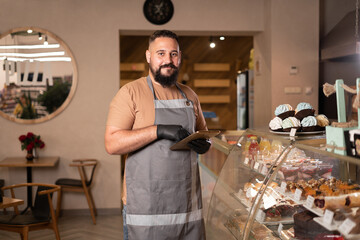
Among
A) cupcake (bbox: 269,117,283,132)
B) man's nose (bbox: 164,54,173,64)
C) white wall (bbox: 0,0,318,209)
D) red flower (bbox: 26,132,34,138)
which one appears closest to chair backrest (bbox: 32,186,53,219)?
red flower (bbox: 26,132,34,138)

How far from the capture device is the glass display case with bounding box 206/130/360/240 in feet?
5.82

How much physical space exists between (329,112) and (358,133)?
4165mm

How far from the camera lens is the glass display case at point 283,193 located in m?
1.77

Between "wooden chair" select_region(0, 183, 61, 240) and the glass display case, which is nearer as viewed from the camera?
the glass display case

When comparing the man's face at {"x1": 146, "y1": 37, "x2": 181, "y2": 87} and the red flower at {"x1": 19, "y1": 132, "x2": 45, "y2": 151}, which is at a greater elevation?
the man's face at {"x1": 146, "y1": 37, "x2": 181, "y2": 87}

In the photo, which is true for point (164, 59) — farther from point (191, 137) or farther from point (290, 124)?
point (290, 124)

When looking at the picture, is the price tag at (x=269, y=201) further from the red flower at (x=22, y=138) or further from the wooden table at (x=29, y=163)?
the red flower at (x=22, y=138)

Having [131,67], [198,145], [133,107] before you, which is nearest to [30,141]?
[133,107]

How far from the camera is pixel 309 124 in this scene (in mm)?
2311

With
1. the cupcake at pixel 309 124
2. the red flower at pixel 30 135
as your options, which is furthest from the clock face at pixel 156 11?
the cupcake at pixel 309 124

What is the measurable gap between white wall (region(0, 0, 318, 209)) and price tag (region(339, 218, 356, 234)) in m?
3.99

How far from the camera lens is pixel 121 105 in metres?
2.25

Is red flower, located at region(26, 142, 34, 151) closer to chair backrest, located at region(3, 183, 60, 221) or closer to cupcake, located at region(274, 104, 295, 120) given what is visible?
chair backrest, located at region(3, 183, 60, 221)

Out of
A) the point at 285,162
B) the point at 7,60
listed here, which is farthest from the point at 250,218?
the point at 7,60
